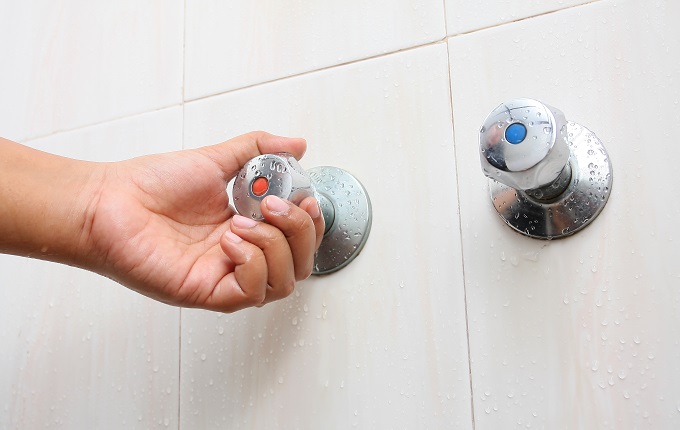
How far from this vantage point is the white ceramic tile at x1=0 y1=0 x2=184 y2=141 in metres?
0.79

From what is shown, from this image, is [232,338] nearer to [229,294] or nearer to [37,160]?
[229,294]

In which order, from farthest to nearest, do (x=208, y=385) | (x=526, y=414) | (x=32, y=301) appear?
(x=32, y=301)
(x=208, y=385)
(x=526, y=414)

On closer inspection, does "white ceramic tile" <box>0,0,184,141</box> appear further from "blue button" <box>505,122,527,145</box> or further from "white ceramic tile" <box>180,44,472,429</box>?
"blue button" <box>505,122,527,145</box>

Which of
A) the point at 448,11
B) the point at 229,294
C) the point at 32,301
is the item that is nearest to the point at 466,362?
the point at 229,294

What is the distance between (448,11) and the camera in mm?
636

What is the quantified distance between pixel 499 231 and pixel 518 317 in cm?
8

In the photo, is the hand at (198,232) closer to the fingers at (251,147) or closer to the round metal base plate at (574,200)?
the fingers at (251,147)

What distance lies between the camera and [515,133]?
1.59 ft

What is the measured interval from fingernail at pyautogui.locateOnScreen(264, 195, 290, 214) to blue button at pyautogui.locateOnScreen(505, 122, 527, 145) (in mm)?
180

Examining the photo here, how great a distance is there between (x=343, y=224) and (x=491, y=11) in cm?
25

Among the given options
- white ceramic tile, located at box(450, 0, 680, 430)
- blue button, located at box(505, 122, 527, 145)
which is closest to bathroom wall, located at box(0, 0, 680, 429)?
white ceramic tile, located at box(450, 0, 680, 430)

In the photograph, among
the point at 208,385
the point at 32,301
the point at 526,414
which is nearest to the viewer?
the point at 526,414

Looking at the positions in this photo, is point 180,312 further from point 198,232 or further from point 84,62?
point 84,62

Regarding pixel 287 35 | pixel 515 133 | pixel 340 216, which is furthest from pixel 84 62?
pixel 515 133
